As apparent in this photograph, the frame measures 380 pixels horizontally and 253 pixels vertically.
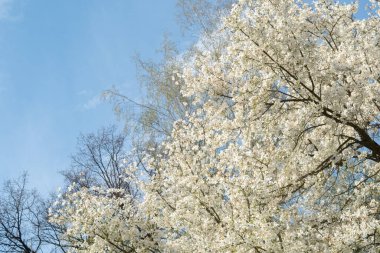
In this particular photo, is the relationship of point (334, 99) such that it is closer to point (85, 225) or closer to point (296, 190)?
point (296, 190)

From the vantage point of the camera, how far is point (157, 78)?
1497cm

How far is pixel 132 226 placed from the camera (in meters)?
7.89

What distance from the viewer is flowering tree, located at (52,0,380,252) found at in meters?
5.80

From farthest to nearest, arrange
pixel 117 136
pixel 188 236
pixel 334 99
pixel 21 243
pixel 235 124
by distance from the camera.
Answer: pixel 117 136, pixel 21 243, pixel 188 236, pixel 235 124, pixel 334 99

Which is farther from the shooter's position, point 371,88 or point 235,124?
point 235,124

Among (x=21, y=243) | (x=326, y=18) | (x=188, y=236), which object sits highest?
(x=21, y=243)

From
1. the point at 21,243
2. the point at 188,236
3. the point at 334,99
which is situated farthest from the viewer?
the point at 21,243

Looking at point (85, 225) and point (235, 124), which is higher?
point (235, 124)

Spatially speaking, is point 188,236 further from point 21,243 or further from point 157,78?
point 21,243

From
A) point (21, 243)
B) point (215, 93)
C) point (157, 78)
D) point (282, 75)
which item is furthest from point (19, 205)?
point (282, 75)

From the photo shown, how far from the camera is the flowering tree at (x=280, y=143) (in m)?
5.80

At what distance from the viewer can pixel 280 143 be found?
680cm

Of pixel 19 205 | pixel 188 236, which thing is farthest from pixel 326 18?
pixel 19 205

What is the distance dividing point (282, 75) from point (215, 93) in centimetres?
121
